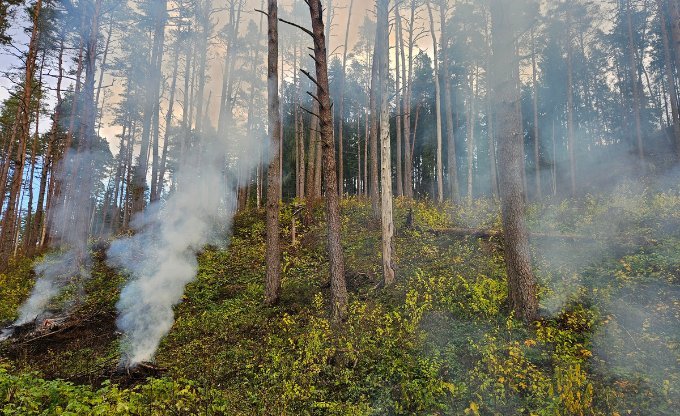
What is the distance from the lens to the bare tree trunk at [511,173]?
6102 mm

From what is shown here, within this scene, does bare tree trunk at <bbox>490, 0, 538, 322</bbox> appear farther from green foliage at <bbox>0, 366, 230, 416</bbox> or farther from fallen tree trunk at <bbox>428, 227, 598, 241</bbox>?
green foliage at <bbox>0, 366, 230, 416</bbox>

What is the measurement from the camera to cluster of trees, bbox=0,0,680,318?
812 cm

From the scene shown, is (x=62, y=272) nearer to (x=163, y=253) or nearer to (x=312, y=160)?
(x=163, y=253)

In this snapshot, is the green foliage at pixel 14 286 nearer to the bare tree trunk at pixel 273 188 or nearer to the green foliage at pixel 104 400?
the green foliage at pixel 104 400

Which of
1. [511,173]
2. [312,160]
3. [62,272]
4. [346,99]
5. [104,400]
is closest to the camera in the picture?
[104,400]

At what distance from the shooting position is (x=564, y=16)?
1923 cm

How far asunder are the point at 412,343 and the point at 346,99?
30.2 metres

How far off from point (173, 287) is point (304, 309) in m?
4.23

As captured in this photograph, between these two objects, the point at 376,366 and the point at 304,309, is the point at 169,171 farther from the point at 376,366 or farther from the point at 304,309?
the point at 376,366

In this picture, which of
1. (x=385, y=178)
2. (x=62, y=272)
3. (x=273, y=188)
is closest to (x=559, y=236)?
(x=385, y=178)

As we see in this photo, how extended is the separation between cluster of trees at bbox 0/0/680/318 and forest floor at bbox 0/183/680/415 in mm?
880

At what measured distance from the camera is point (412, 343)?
19.0 ft

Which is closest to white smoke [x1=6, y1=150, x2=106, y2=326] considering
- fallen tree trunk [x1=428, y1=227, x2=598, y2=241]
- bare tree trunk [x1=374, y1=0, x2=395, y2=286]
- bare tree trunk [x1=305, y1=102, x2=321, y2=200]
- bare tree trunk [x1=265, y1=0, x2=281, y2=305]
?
bare tree trunk [x1=265, y1=0, x2=281, y2=305]

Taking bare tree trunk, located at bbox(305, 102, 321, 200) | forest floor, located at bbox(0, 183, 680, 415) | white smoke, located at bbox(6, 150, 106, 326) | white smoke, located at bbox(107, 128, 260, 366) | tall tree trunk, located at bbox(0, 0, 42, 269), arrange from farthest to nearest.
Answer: bare tree trunk, located at bbox(305, 102, 321, 200)
tall tree trunk, located at bbox(0, 0, 42, 269)
white smoke, located at bbox(6, 150, 106, 326)
white smoke, located at bbox(107, 128, 260, 366)
forest floor, located at bbox(0, 183, 680, 415)
